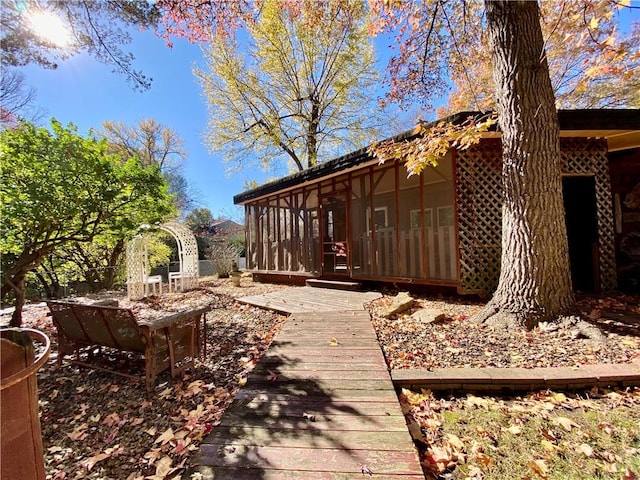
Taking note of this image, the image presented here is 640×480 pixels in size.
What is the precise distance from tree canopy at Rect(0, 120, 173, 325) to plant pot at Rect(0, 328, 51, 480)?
4648mm

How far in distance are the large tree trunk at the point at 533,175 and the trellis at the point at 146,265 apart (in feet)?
24.9

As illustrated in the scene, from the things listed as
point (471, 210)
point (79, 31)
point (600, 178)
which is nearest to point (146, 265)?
point (79, 31)

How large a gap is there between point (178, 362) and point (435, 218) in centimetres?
699

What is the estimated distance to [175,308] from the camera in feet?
21.6

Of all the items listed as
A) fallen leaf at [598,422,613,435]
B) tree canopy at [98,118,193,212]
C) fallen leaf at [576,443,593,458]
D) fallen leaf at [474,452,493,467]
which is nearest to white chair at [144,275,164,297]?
fallen leaf at [474,452,493,467]

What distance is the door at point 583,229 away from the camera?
5.63 metres

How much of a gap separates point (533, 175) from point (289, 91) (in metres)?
12.6

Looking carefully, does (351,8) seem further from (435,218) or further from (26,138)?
(26,138)

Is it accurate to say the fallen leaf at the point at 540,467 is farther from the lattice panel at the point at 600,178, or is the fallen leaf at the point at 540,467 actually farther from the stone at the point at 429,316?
the lattice panel at the point at 600,178

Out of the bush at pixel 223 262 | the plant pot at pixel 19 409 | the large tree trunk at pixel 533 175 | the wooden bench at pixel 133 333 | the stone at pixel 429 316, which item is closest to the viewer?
the plant pot at pixel 19 409

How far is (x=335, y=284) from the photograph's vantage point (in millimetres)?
7496

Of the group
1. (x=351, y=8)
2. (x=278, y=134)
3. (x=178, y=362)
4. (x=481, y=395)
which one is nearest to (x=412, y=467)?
(x=481, y=395)

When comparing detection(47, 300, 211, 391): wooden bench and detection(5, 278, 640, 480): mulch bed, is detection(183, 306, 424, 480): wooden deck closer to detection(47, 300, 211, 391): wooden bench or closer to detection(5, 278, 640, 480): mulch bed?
detection(5, 278, 640, 480): mulch bed

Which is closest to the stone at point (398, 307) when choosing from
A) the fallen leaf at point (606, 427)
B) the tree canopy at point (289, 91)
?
the fallen leaf at point (606, 427)
